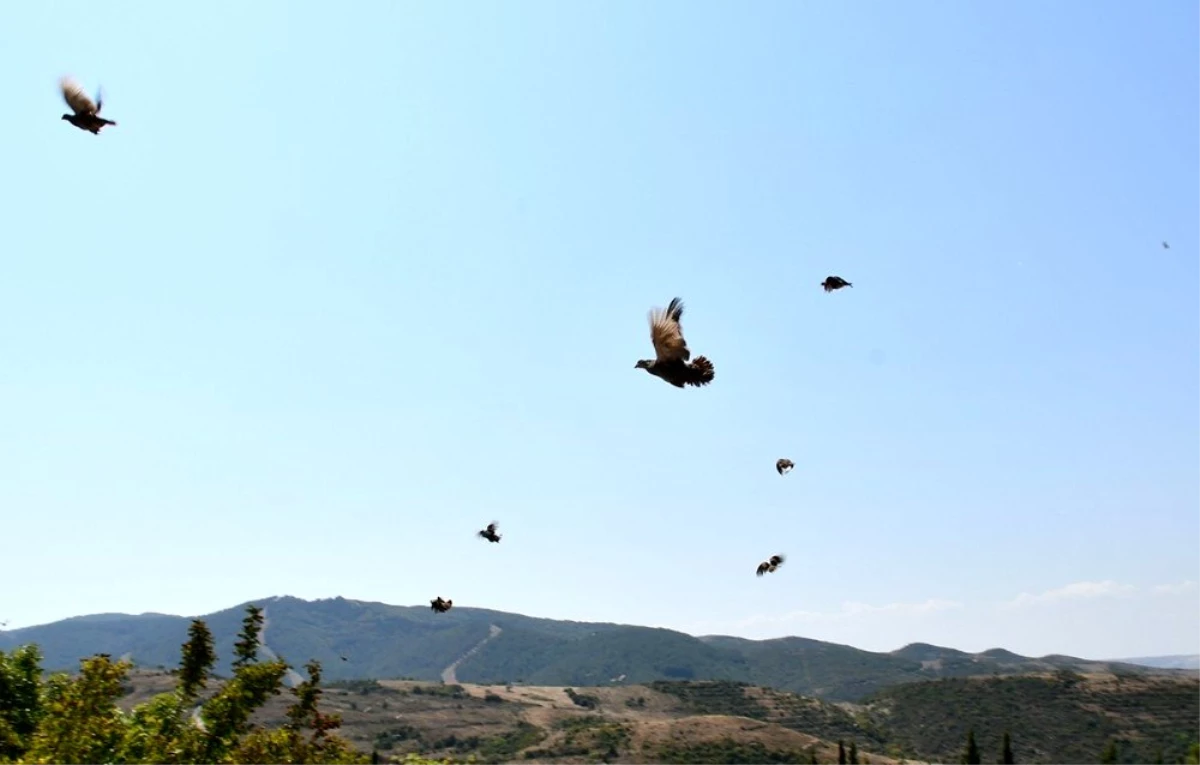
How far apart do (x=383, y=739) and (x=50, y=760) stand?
577 ft

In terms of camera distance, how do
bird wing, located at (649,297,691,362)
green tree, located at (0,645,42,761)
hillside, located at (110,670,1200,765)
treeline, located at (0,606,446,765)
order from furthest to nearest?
hillside, located at (110,670,1200,765) → green tree, located at (0,645,42,761) → treeline, located at (0,606,446,765) → bird wing, located at (649,297,691,362)

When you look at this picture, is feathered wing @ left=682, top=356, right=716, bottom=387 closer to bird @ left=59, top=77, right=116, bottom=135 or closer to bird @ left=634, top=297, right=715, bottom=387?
bird @ left=634, top=297, right=715, bottom=387

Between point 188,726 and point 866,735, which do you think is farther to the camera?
point 866,735

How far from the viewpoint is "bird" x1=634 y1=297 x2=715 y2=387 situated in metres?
9.46

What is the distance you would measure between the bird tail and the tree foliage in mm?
12946

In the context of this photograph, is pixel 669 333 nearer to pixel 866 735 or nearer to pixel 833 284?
pixel 833 284

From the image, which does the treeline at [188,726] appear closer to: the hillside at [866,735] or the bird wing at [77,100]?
the bird wing at [77,100]

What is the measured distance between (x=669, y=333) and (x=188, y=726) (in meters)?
17.7

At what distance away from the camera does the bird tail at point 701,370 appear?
9.62 meters

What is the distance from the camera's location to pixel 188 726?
67.7 feet

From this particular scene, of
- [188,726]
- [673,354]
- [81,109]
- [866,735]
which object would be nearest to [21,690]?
[188,726]

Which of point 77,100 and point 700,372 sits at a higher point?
point 77,100

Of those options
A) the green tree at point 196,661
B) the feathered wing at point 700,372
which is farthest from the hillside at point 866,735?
the feathered wing at point 700,372

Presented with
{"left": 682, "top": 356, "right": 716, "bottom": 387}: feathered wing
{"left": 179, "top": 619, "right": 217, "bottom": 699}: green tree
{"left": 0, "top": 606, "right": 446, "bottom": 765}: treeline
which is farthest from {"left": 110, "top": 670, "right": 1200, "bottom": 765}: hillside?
{"left": 682, "top": 356, "right": 716, "bottom": 387}: feathered wing
